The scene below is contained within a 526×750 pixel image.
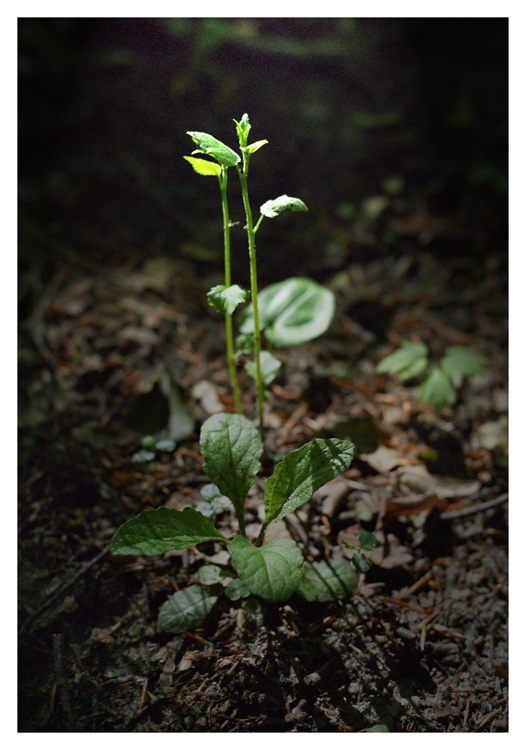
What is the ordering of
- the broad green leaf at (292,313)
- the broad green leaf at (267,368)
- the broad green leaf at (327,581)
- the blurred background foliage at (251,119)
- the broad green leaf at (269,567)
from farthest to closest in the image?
the blurred background foliage at (251,119) < the broad green leaf at (292,313) < the broad green leaf at (267,368) < the broad green leaf at (327,581) < the broad green leaf at (269,567)

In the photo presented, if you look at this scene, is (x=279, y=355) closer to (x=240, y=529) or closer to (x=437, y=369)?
(x=437, y=369)

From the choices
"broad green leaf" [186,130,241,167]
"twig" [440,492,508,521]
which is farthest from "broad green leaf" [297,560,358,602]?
"broad green leaf" [186,130,241,167]

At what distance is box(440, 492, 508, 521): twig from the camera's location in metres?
1.51

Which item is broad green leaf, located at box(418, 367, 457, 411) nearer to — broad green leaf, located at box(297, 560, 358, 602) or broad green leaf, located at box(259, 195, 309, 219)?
broad green leaf, located at box(297, 560, 358, 602)

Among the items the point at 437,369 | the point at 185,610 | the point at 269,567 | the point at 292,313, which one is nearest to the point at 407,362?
the point at 437,369

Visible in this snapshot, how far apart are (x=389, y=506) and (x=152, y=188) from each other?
1.87 meters

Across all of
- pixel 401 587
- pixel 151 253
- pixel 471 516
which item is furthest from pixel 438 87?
pixel 401 587

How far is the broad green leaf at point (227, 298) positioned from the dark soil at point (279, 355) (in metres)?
0.31

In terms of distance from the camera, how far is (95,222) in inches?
98.4

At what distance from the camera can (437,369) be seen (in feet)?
5.84

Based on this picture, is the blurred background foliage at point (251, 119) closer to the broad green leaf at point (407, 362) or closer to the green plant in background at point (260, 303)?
the green plant in background at point (260, 303)

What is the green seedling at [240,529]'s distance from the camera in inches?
43.6

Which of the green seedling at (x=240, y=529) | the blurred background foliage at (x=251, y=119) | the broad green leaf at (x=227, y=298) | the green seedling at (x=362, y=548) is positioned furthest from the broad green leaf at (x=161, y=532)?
the blurred background foliage at (x=251, y=119)
